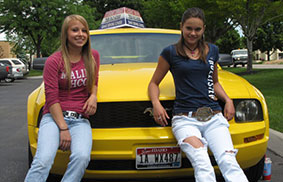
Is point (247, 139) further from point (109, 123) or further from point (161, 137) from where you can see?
point (109, 123)

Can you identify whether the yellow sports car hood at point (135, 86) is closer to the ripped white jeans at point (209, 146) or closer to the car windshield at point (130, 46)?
the ripped white jeans at point (209, 146)

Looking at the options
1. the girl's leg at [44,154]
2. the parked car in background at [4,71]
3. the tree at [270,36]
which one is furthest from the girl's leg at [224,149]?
the tree at [270,36]

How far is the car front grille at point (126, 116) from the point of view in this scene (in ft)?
8.97

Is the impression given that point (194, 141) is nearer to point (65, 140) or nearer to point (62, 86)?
point (65, 140)

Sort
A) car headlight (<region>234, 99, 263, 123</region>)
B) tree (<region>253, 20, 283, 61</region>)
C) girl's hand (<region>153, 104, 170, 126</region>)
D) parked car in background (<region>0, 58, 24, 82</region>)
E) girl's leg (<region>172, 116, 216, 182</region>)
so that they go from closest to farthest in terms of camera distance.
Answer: girl's leg (<region>172, 116, 216, 182</region>), girl's hand (<region>153, 104, 170, 126</region>), car headlight (<region>234, 99, 263, 123</region>), parked car in background (<region>0, 58, 24, 82</region>), tree (<region>253, 20, 283, 61</region>)

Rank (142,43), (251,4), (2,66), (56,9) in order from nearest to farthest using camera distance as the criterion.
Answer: (142,43) < (251,4) < (2,66) < (56,9)

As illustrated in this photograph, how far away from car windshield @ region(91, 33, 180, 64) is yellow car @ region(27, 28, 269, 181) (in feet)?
3.22

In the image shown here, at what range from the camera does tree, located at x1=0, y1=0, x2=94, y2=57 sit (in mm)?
28953

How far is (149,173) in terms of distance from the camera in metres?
2.66

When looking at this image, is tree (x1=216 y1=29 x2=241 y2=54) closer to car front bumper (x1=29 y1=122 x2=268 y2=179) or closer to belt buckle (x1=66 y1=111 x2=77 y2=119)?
car front bumper (x1=29 y1=122 x2=268 y2=179)

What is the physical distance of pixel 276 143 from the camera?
4672 mm

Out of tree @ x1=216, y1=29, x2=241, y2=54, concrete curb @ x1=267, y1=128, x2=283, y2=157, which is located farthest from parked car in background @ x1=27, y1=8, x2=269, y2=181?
tree @ x1=216, y1=29, x2=241, y2=54

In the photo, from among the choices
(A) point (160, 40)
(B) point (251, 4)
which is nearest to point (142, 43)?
(A) point (160, 40)

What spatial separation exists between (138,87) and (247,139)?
3.11ft
